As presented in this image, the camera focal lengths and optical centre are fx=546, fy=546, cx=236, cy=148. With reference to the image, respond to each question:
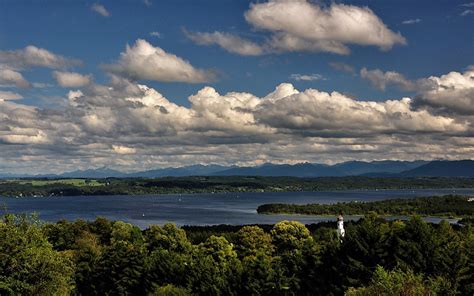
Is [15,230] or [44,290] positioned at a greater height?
[15,230]

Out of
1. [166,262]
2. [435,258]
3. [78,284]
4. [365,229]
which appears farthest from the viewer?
[78,284]

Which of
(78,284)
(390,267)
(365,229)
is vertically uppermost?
(365,229)

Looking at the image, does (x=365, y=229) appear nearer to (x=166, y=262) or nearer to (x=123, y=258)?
(x=166, y=262)

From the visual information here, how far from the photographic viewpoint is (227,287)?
63.5m

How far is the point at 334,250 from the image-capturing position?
64.4 meters

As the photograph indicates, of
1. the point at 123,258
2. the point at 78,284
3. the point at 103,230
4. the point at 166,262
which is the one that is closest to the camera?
the point at 166,262

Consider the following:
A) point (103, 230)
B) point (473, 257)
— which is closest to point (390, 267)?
point (473, 257)

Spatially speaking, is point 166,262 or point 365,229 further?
point 166,262

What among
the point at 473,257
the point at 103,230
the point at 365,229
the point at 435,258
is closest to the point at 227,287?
the point at 365,229

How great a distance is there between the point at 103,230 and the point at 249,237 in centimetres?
3837

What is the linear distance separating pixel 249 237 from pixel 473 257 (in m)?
50.6

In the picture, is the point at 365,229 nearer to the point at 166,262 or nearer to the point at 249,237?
the point at 166,262

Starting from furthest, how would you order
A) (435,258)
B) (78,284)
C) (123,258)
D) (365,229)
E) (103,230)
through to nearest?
(103,230)
(78,284)
(123,258)
(365,229)
(435,258)

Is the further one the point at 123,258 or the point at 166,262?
the point at 123,258
